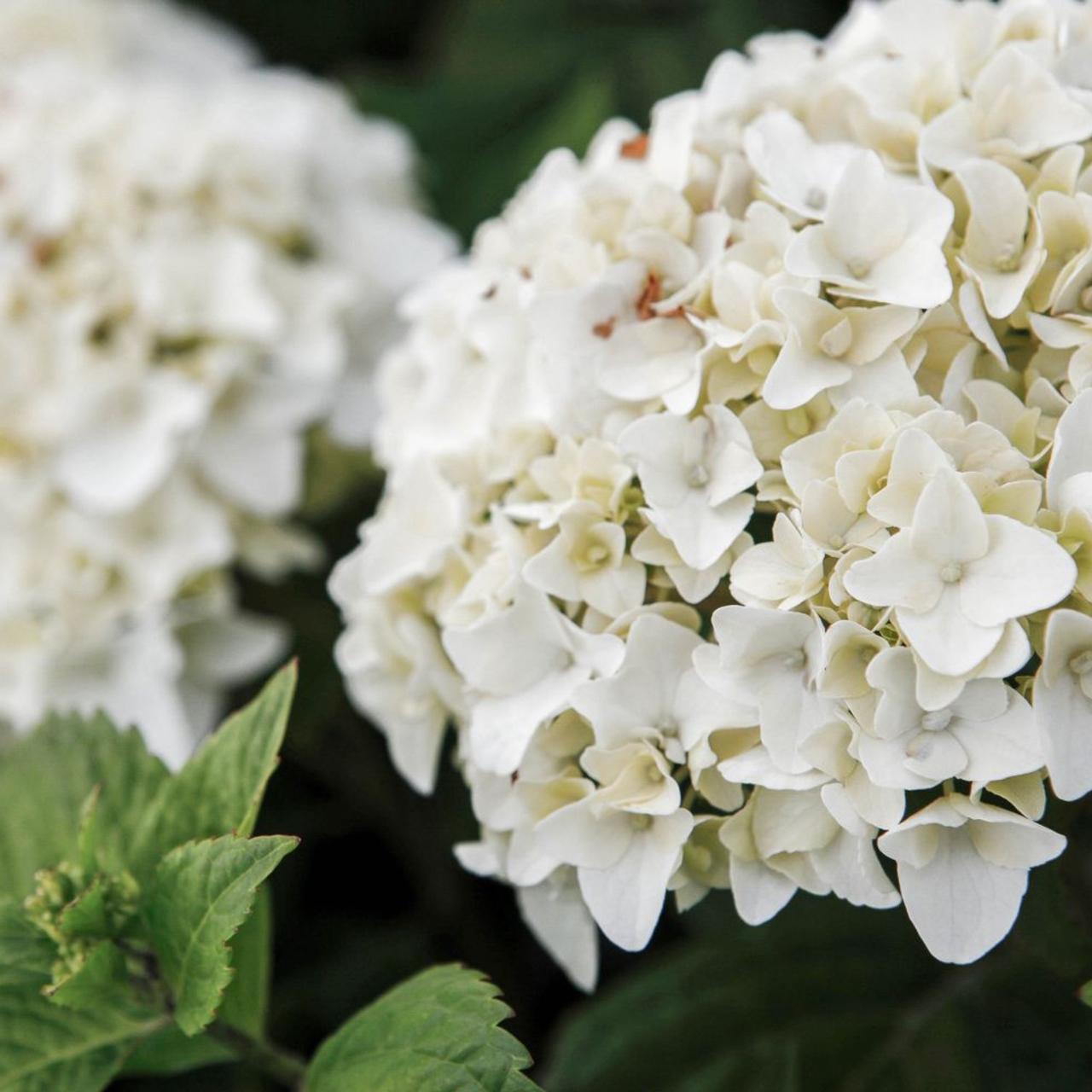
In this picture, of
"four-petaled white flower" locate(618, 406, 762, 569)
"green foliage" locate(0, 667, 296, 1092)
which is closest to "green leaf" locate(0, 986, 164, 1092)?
"green foliage" locate(0, 667, 296, 1092)

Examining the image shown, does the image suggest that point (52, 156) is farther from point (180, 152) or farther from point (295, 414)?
point (295, 414)

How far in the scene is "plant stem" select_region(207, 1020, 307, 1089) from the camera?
56 centimetres

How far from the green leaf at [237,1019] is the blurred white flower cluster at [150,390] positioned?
0.66ft

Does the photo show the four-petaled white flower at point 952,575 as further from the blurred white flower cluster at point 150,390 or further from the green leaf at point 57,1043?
the blurred white flower cluster at point 150,390

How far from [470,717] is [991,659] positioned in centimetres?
22

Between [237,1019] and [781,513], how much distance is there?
1.04 feet

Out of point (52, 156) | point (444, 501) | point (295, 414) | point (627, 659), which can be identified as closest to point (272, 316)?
point (295, 414)

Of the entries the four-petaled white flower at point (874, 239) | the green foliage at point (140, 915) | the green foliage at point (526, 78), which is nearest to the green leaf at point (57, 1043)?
the green foliage at point (140, 915)

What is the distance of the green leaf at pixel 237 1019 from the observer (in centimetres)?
57

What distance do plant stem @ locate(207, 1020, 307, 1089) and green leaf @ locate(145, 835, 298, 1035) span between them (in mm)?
40

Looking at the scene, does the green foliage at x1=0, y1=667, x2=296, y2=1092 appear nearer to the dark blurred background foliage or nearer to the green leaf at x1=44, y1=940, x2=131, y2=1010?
the green leaf at x1=44, y1=940, x2=131, y2=1010

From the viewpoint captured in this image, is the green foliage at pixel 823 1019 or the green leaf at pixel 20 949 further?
the green foliage at pixel 823 1019

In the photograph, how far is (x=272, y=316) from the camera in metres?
0.79

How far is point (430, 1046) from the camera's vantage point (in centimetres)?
48
